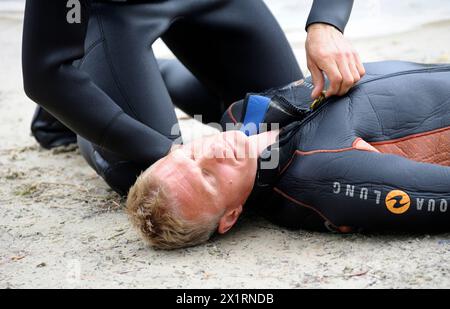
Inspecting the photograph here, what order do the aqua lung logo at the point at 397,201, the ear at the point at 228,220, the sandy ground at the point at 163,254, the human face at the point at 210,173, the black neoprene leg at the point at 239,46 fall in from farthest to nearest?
the black neoprene leg at the point at 239,46 < the ear at the point at 228,220 < the human face at the point at 210,173 < the aqua lung logo at the point at 397,201 < the sandy ground at the point at 163,254

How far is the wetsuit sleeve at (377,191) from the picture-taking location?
75.0 inches

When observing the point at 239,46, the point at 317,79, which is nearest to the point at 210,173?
the point at 317,79

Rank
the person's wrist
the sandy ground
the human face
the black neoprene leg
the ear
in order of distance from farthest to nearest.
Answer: the black neoprene leg < the person's wrist < the ear < the human face < the sandy ground

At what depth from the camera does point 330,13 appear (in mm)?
2248

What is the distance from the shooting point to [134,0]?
2.54 m

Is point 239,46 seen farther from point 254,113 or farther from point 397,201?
point 397,201

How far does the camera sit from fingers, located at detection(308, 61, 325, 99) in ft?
7.06

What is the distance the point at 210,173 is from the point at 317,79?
45 cm

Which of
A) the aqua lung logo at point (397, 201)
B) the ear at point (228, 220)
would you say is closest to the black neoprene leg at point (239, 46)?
the ear at point (228, 220)

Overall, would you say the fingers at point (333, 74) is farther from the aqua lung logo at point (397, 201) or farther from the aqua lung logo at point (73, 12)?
the aqua lung logo at point (73, 12)

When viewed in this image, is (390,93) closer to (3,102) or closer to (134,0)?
(134,0)

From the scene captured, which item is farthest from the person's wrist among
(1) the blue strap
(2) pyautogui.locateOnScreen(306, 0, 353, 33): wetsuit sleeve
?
(1) the blue strap

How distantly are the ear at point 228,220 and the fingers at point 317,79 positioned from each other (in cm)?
43

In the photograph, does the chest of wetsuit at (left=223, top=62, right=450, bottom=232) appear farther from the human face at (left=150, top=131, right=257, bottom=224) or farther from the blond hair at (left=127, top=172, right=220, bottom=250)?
the blond hair at (left=127, top=172, right=220, bottom=250)
